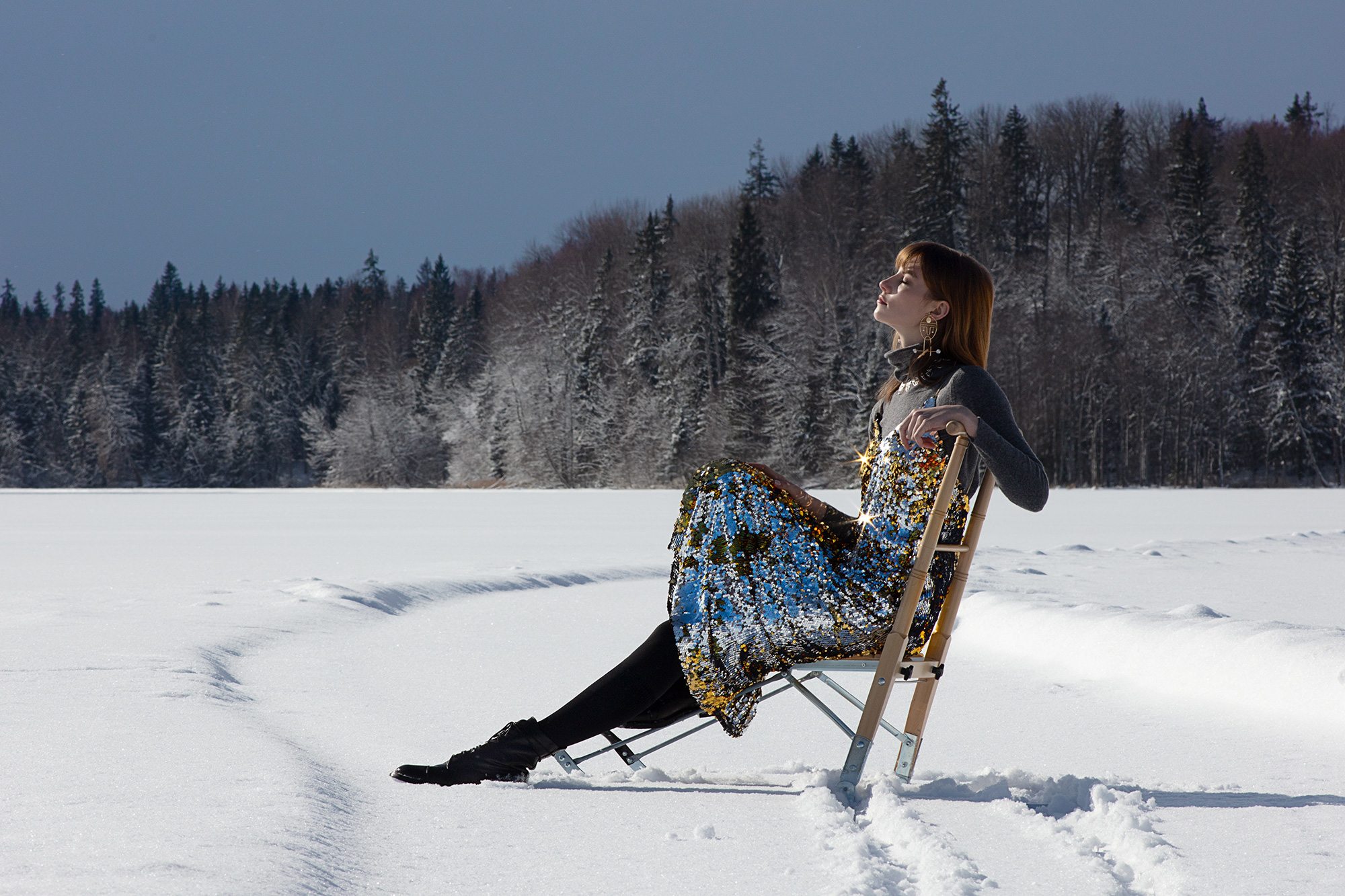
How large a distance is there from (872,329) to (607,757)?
37495 mm

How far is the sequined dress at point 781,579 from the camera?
7.68 feet

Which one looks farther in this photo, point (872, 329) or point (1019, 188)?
point (1019, 188)

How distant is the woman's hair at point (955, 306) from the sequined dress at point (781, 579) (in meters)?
0.22

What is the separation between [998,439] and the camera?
2.26 m

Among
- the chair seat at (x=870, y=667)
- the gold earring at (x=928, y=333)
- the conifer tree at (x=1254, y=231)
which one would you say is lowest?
the chair seat at (x=870, y=667)

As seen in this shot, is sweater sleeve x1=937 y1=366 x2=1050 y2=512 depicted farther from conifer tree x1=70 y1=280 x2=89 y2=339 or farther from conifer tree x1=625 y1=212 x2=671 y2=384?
conifer tree x1=70 y1=280 x2=89 y2=339

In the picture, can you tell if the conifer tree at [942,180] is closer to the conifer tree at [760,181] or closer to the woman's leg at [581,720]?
the conifer tree at [760,181]

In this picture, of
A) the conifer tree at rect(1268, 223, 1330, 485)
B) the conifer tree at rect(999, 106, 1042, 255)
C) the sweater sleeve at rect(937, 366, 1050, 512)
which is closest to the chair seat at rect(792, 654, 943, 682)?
the sweater sleeve at rect(937, 366, 1050, 512)

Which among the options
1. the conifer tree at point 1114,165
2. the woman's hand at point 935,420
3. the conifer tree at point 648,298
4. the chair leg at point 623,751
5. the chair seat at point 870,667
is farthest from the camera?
the conifer tree at point 648,298

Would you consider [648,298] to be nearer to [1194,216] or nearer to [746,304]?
[746,304]

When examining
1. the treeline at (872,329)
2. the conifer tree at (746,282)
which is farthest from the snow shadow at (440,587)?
the conifer tree at (746,282)

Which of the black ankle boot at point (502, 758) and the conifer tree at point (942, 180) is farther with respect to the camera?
the conifer tree at point (942, 180)

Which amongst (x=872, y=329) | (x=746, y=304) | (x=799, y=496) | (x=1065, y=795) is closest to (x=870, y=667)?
(x=799, y=496)

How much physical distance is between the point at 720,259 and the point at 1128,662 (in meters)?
42.6
